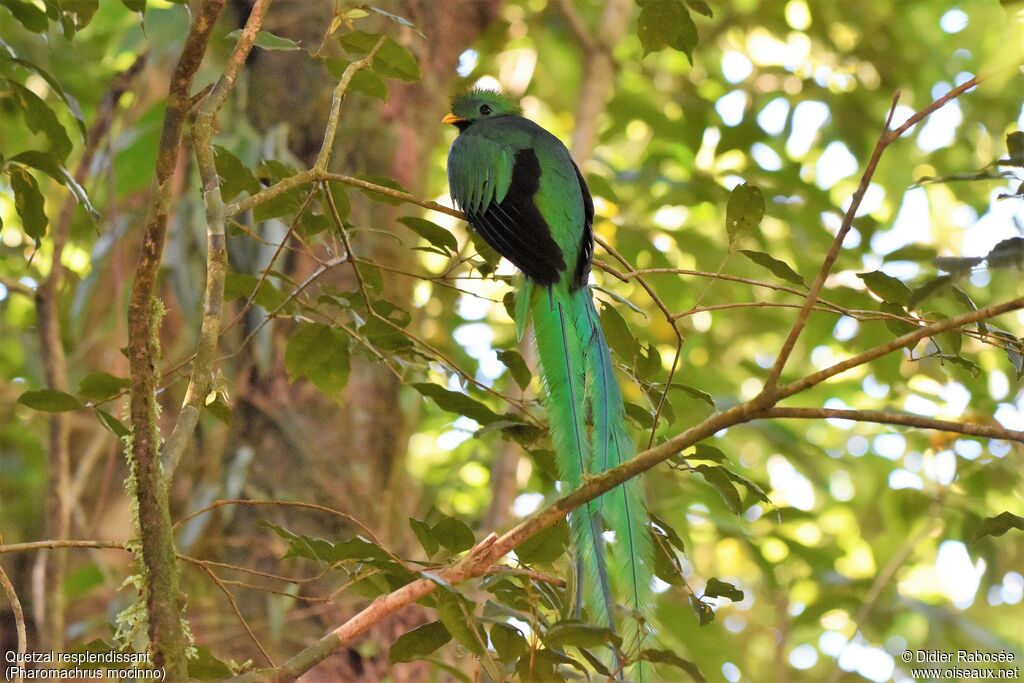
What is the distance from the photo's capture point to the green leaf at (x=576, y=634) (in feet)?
4.12

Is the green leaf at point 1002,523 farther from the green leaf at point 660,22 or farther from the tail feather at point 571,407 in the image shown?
the green leaf at point 660,22

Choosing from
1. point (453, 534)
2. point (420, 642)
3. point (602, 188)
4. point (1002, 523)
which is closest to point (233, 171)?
point (453, 534)

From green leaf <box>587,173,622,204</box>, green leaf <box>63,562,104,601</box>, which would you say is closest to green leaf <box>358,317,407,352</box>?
green leaf <box>587,173,622,204</box>

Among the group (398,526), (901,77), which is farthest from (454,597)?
(901,77)

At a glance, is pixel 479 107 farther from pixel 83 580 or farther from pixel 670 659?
pixel 670 659

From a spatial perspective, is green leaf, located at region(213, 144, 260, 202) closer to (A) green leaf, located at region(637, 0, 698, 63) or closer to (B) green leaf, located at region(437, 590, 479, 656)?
(A) green leaf, located at region(637, 0, 698, 63)

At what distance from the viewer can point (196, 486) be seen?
289 cm

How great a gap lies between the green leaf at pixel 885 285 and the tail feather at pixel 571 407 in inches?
19.1

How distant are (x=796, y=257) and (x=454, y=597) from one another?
3.00 meters

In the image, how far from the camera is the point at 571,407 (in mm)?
1708

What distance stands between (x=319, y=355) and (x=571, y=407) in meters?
0.52

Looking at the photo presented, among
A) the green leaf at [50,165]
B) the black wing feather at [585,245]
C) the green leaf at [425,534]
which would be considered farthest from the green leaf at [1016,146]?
the green leaf at [50,165]

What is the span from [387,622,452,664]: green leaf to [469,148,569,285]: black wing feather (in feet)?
2.24

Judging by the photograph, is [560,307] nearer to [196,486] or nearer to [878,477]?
[196,486]
